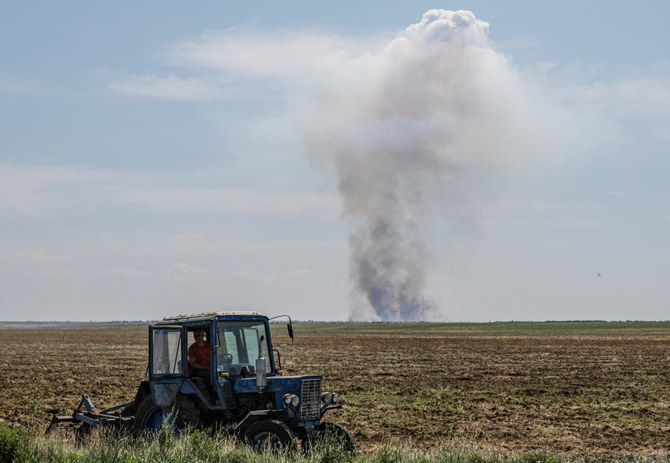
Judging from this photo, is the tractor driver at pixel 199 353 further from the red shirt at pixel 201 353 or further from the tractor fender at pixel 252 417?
the tractor fender at pixel 252 417

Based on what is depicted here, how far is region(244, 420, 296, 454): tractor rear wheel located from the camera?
1216cm

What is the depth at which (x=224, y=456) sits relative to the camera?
11055mm

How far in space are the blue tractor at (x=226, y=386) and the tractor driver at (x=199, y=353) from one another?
0.02 m

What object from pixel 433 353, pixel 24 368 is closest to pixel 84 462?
pixel 24 368

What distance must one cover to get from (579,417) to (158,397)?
1278cm

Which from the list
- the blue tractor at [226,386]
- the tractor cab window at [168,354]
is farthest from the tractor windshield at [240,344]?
the tractor cab window at [168,354]

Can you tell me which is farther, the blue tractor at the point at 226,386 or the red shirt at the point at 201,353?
the red shirt at the point at 201,353

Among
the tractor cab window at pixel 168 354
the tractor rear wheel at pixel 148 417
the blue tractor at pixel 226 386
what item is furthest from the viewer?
the tractor rear wheel at pixel 148 417

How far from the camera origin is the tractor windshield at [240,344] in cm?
1345

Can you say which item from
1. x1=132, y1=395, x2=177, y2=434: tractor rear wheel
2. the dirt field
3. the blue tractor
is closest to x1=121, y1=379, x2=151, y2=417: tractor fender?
the blue tractor

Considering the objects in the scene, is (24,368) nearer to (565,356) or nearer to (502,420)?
(502,420)

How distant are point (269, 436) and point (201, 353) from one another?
2.26 meters

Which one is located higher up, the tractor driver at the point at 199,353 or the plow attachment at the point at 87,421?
the tractor driver at the point at 199,353

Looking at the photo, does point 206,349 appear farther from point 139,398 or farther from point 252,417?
point 139,398
